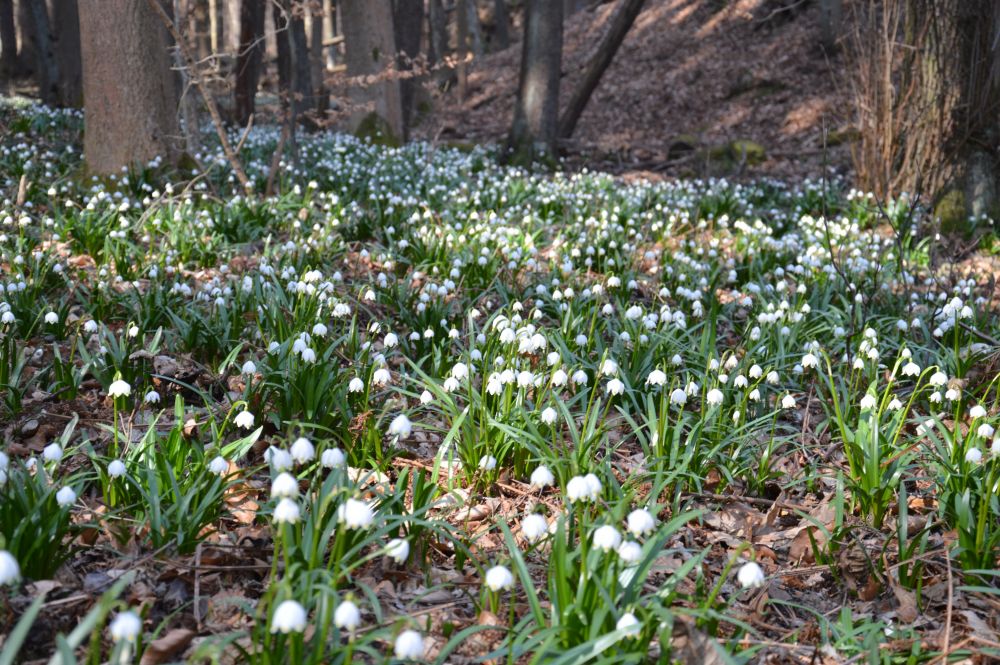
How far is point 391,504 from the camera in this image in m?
2.71

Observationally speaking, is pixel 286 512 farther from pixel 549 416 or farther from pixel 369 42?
pixel 369 42

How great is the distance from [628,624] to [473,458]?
1.43 metres

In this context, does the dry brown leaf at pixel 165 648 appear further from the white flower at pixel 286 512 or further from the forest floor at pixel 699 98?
the forest floor at pixel 699 98

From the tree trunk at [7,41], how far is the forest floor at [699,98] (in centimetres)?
1029

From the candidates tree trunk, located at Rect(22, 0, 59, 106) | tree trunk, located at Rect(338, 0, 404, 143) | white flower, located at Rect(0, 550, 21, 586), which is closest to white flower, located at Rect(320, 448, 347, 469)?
white flower, located at Rect(0, 550, 21, 586)

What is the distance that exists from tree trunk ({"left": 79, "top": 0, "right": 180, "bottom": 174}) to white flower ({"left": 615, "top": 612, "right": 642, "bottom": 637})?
7.11 metres

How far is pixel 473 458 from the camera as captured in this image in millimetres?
3322

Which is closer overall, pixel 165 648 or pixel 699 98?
pixel 165 648

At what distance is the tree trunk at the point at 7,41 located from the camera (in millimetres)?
20125

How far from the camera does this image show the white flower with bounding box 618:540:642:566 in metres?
2.05

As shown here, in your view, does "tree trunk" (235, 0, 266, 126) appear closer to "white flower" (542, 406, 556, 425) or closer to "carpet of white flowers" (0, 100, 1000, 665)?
"carpet of white flowers" (0, 100, 1000, 665)

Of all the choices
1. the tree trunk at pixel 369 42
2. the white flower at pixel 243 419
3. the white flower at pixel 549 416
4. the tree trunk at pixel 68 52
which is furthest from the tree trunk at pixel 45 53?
the white flower at pixel 549 416

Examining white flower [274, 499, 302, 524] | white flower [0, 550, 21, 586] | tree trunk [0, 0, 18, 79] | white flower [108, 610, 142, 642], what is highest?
tree trunk [0, 0, 18, 79]

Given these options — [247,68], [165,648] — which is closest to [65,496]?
[165,648]
